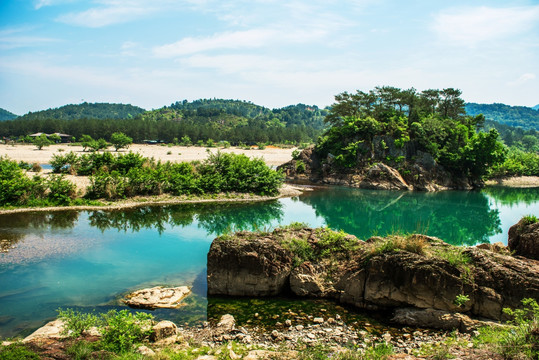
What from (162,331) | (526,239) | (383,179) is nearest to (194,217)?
(162,331)

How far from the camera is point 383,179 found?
1948 inches

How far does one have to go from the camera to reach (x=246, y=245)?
552 inches

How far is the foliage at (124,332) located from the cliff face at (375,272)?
4632mm

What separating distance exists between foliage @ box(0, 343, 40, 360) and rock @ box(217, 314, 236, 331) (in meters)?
5.14

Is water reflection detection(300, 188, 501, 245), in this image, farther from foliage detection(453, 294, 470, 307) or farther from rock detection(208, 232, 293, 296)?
rock detection(208, 232, 293, 296)

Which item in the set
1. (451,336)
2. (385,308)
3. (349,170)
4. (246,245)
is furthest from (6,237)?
(349,170)

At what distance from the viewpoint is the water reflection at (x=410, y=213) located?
2758 centimetres

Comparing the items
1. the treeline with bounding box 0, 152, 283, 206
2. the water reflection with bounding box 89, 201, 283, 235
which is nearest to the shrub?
the treeline with bounding box 0, 152, 283, 206

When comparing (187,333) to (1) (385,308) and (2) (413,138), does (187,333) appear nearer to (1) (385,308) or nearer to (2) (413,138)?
(1) (385,308)

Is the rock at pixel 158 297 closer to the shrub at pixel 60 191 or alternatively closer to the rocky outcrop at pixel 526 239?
the rocky outcrop at pixel 526 239

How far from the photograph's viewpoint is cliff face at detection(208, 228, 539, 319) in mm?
11805

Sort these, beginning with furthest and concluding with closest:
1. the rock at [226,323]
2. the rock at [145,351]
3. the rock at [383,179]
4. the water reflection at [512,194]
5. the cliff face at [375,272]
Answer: the rock at [383,179]
the water reflection at [512,194]
the cliff face at [375,272]
the rock at [226,323]
the rock at [145,351]

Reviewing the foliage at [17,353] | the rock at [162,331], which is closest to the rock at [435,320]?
the rock at [162,331]

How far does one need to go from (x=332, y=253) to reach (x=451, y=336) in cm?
501
